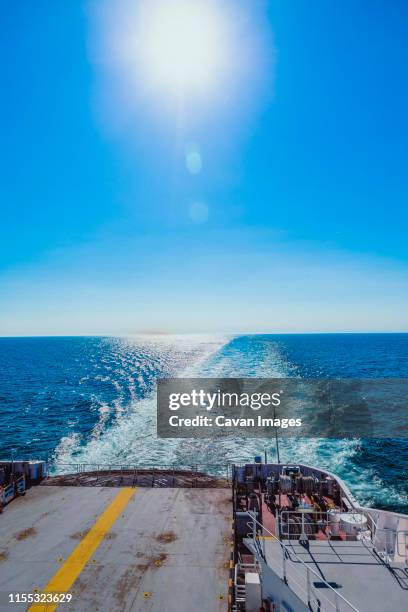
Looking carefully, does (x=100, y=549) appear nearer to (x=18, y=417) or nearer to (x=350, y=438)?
(x=350, y=438)

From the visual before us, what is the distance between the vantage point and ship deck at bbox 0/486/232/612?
1305 centimetres

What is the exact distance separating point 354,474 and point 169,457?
68.6ft

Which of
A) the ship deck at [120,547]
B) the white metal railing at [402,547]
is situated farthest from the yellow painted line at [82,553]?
the white metal railing at [402,547]

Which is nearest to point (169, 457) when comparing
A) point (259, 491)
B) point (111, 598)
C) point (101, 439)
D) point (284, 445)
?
point (101, 439)

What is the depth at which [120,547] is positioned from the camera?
1588cm

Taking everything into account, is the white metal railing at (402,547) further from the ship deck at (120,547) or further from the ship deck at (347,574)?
the ship deck at (120,547)

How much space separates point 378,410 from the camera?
62.4 m

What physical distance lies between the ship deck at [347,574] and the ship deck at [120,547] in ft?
10.3

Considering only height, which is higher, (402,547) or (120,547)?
(120,547)

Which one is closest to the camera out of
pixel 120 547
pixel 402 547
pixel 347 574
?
pixel 347 574

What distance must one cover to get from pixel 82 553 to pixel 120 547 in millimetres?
1654

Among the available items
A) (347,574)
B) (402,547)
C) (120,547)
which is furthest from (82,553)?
(402,547)

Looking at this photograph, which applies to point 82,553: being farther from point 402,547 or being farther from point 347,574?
→ point 402,547

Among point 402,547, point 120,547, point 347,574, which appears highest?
point 347,574
